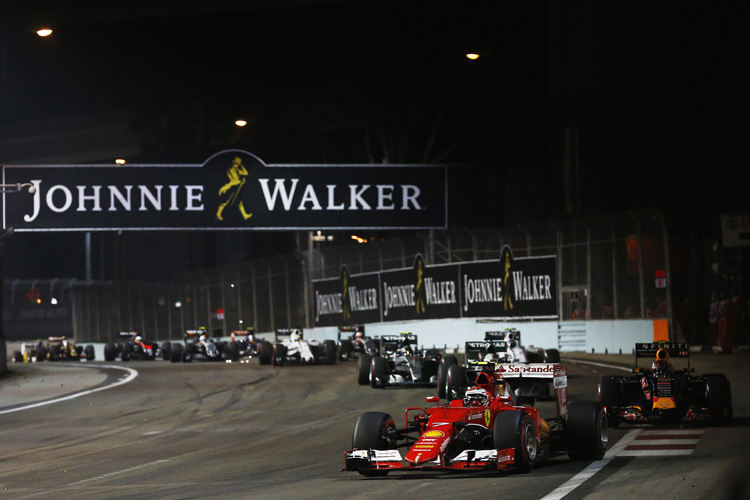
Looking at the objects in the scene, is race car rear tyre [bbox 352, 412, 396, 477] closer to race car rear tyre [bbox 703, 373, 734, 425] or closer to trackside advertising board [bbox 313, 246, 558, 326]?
race car rear tyre [bbox 703, 373, 734, 425]

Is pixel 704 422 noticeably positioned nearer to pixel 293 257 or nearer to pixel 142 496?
pixel 142 496

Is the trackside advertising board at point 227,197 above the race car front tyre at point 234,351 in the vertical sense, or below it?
above

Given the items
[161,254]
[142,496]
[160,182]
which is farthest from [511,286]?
[161,254]

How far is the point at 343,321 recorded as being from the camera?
44906 millimetres

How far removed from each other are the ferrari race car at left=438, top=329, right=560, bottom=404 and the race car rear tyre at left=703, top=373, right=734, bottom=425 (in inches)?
75.9

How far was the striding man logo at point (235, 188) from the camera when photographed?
95.3 ft

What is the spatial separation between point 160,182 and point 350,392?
375 inches

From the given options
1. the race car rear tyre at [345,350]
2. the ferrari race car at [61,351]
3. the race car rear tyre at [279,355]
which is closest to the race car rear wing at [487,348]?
the race car rear tyre at [279,355]

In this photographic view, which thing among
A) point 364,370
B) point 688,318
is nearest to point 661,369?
point 364,370

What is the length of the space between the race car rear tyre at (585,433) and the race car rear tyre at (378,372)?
1104 centimetres

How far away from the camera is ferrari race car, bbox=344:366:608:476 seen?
10164 mm

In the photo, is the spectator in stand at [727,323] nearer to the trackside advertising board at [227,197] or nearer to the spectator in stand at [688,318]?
the spectator in stand at [688,318]

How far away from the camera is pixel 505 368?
1278 cm

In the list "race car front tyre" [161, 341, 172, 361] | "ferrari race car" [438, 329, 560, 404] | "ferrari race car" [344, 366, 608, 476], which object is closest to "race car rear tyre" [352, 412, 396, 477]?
"ferrari race car" [344, 366, 608, 476]
